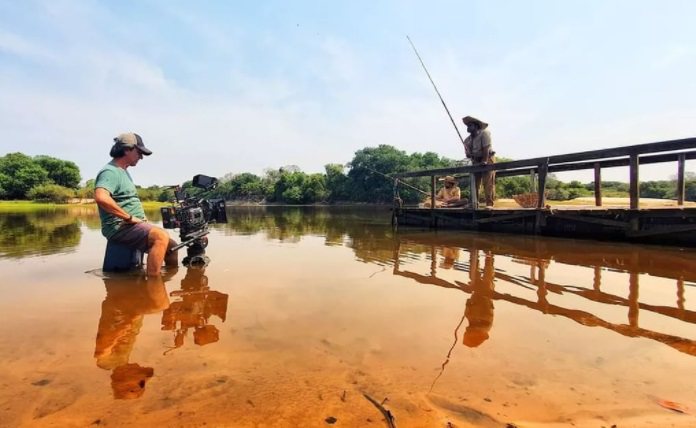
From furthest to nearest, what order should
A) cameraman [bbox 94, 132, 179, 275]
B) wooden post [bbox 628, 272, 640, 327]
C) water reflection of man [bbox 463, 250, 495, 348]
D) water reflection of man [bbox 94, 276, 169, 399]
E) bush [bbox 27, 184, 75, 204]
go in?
bush [bbox 27, 184, 75, 204] < cameraman [bbox 94, 132, 179, 275] < wooden post [bbox 628, 272, 640, 327] < water reflection of man [bbox 463, 250, 495, 348] < water reflection of man [bbox 94, 276, 169, 399]

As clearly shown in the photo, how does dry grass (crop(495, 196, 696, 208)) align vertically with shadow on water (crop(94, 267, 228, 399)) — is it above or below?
above

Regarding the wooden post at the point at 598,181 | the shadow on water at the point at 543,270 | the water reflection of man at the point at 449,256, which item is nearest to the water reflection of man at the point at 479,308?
the shadow on water at the point at 543,270

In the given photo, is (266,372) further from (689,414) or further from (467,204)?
(467,204)

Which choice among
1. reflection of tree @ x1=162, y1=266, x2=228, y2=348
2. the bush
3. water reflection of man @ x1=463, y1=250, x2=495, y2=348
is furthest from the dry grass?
the bush

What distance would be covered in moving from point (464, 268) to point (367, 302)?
2.48 meters

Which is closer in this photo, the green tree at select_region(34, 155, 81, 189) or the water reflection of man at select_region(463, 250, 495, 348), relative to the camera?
the water reflection of man at select_region(463, 250, 495, 348)

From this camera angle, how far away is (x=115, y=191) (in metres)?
5.26

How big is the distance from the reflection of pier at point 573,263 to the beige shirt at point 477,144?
3.64 meters

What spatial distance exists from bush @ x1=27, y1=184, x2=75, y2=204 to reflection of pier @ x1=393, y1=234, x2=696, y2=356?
96880mm

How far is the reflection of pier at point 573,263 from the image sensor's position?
139 inches

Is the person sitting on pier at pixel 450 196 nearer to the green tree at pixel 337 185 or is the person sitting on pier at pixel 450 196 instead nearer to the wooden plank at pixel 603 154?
the wooden plank at pixel 603 154

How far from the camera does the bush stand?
279 feet

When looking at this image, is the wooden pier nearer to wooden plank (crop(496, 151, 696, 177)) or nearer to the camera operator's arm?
wooden plank (crop(496, 151, 696, 177))

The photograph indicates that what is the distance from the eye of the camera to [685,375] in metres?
2.44
